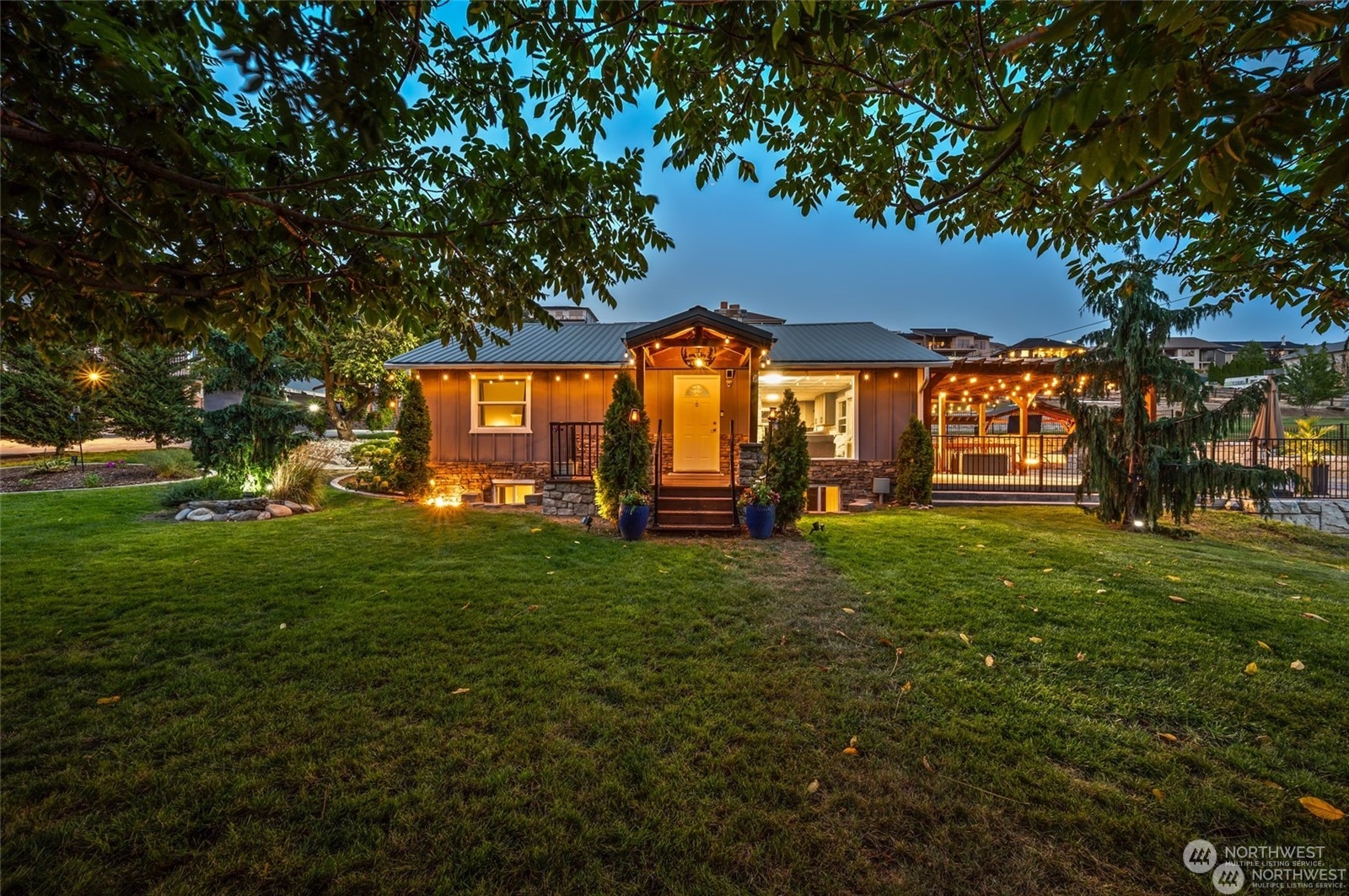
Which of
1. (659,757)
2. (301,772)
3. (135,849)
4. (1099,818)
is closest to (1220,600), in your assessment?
(1099,818)

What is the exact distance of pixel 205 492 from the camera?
829 cm

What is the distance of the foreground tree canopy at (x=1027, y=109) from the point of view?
1.47 meters

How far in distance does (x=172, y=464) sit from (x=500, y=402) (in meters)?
9.35

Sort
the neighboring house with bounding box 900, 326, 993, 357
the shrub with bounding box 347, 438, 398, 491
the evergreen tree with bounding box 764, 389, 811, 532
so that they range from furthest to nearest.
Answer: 1. the neighboring house with bounding box 900, 326, 993, 357
2. the shrub with bounding box 347, 438, 398, 491
3. the evergreen tree with bounding box 764, 389, 811, 532

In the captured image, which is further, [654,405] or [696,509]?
[654,405]

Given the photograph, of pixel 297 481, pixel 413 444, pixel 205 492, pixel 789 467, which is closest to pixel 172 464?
pixel 205 492

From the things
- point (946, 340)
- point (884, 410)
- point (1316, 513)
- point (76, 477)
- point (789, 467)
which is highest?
point (946, 340)

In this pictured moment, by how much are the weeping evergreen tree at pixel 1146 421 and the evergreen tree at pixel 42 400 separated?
23634 millimetres

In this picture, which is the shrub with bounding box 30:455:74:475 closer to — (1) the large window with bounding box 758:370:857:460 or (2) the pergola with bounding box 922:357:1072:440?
(1) the large window with bounding box 758:370:857:460

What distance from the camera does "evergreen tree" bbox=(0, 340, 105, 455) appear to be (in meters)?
12.4

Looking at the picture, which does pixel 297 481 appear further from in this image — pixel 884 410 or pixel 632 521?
pixel 884 410

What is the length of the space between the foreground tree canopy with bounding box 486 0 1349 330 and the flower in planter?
3.96 meters

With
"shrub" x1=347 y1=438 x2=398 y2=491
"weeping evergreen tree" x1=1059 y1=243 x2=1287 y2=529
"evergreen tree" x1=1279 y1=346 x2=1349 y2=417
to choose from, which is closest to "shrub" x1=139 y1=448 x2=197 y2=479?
"shrub" x1=347 y1=438 x2=398 y2=491
